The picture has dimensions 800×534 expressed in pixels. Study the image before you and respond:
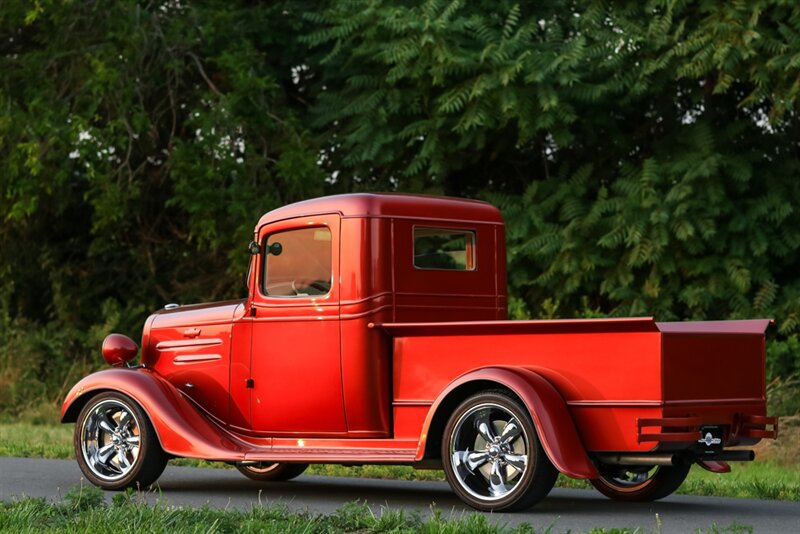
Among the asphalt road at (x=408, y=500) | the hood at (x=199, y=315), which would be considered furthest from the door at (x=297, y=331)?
the asphalt road at (x=408, y=500)

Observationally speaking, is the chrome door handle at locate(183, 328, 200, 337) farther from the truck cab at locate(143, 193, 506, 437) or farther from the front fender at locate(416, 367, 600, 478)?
the front fender at locate(416, 367, 600, 478)

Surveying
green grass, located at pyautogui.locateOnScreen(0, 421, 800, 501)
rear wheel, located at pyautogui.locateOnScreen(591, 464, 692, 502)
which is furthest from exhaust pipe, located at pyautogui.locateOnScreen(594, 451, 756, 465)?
green grass, located at pyautogui.locateOnScreen(0, 421, 800, 501)

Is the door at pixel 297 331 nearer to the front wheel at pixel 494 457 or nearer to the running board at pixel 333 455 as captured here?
the running board at pixel 333 455

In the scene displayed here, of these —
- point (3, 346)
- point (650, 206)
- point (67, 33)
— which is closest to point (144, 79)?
point (67, 33)

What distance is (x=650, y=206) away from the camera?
59.8ft

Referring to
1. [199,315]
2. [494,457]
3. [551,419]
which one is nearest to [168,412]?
[199,315]

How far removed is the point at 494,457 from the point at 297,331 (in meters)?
2.11

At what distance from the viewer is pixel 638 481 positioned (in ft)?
34.3

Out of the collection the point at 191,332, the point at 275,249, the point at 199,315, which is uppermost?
the point at 275,249

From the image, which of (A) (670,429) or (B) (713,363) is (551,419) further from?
(B) (713,363)

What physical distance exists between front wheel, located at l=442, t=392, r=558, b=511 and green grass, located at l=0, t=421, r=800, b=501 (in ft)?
9.25

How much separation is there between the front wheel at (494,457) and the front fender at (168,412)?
194 cm

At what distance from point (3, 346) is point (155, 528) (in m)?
15.8

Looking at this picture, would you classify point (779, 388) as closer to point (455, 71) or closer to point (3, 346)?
point (455, 71)
